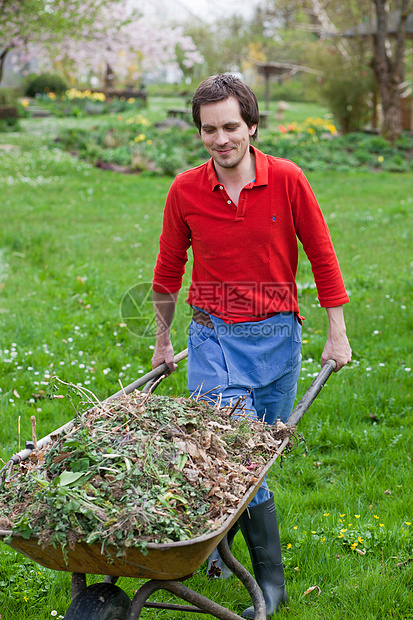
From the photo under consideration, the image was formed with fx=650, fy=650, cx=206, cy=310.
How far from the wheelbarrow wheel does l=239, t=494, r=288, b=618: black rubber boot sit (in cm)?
74

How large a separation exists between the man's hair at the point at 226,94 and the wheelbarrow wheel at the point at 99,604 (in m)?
1.89

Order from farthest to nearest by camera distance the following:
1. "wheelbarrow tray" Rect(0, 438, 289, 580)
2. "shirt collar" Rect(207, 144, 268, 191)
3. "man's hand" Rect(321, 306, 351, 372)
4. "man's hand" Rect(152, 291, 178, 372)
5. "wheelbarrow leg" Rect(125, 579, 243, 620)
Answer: "man's hand" Rect(152, 291, 178, 372)
"man's hand" Rect(321, 306, 351, 372)
"shirt collar" Rect(207, 144, 268, 191)
"wheelbarrow leg" Rect(125, 579, 243, 620)
"wheelbarrow tray" Rect(0, 438, 289, 580)

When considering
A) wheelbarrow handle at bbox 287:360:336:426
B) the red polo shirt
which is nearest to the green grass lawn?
wheelbarrow handle at bbox 287:360:336:426

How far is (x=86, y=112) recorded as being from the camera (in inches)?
1094

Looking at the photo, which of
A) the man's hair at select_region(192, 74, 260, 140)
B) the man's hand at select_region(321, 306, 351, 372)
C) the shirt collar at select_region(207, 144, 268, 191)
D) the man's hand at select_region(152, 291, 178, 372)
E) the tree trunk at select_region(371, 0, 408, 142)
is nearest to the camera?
the man's hair at select_region(192, 74, 260, 140)

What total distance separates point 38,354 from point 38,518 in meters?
3.50

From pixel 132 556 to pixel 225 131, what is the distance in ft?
5.54

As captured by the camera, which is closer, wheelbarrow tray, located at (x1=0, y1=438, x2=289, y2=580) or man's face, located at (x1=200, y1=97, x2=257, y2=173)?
wheelbarrow tray, located at (x1=0, y1=438, x2=289, y2=580)

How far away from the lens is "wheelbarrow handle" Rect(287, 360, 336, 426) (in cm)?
256

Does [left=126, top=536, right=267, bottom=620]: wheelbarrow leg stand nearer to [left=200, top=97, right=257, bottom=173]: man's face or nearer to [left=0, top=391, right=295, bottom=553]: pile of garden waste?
[left=0, top=391, right=295, bottom=553]: pile of garden waste

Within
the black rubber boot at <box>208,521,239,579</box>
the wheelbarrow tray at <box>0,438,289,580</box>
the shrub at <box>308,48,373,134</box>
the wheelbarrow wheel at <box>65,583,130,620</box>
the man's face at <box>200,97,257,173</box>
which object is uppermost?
the shrub at <box>308,48,373,134</box>

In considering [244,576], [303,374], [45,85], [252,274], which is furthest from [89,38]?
[244,576]

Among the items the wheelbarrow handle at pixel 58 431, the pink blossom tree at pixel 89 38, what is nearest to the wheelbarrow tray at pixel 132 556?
the wheelbarrow handle at pixel 58 431

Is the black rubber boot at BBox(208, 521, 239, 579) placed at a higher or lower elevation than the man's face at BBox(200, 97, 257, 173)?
lower
